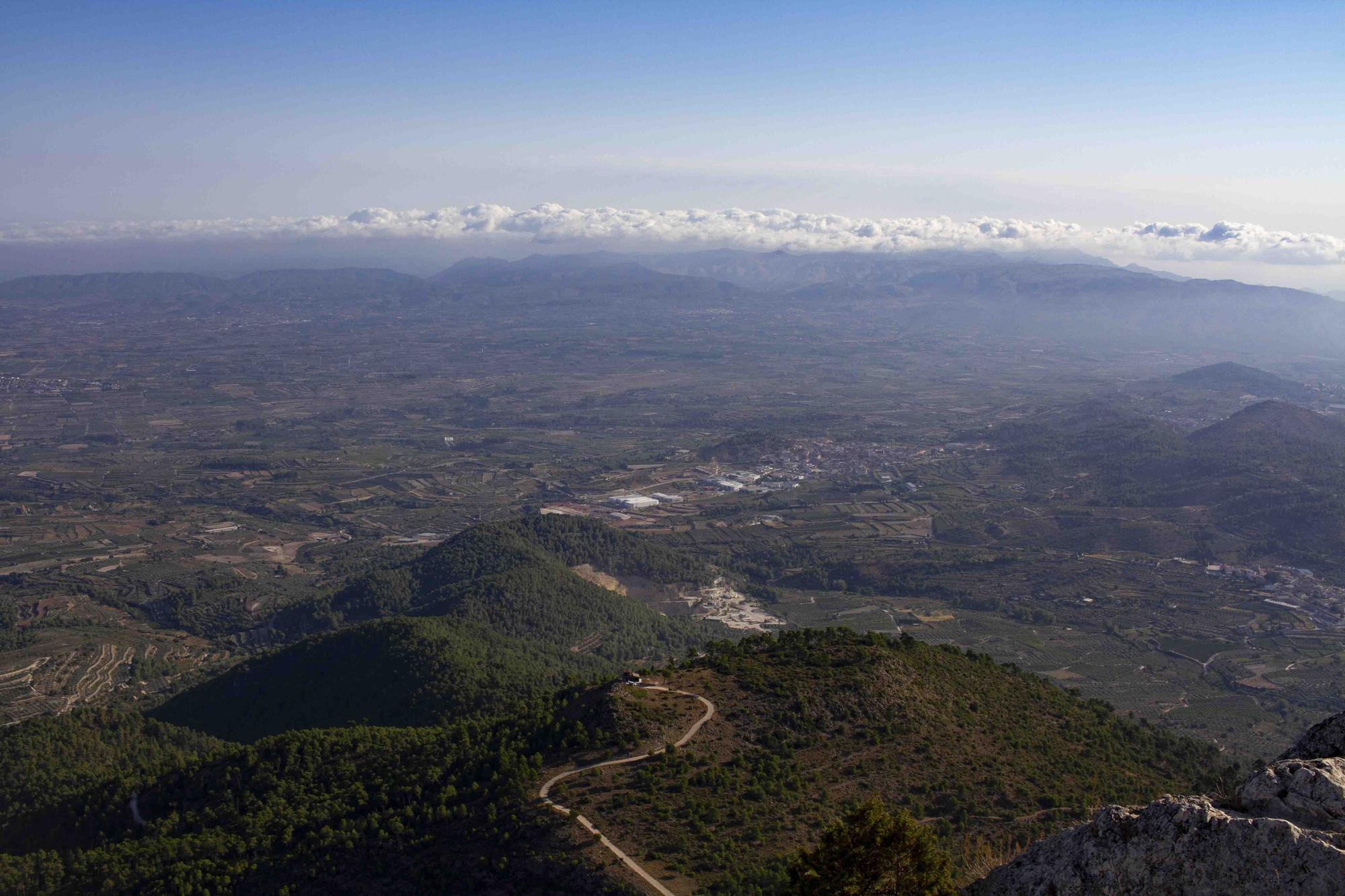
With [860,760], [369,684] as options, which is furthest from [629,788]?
[369,684]

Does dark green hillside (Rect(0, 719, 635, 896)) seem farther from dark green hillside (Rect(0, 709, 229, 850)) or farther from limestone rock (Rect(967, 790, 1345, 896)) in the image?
limestone rock (Rect(967, 790, 1345, 896))

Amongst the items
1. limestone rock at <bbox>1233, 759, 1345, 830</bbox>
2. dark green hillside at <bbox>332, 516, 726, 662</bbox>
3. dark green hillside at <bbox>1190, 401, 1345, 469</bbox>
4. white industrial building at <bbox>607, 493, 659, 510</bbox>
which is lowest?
white industrial building at <bbox>607, 493, 659, 510</bbox>

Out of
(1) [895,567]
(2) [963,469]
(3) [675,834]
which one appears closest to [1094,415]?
(2) [963,469]

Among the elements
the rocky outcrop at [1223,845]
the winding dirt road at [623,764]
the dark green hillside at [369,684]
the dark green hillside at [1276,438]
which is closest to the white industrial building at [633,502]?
the dark green hillside at [369,684]

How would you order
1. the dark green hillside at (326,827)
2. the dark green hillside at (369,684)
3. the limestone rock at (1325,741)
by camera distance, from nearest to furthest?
1. the limestone rock at (1325,741)
2. the dark green hillside at (326,827)
3. the dark green hillside at (369,684)

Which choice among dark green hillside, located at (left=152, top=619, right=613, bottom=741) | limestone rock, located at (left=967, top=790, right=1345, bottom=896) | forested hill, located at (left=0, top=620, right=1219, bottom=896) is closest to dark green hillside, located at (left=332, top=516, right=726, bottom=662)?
dark green hillside, located at (left=152, top=619, right=613, bottom=741)

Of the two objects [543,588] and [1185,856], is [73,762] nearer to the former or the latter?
[543,588]

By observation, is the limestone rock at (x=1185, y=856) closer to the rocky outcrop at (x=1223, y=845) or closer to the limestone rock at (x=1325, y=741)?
the rocky outcrop at (x=1223, y=845)
